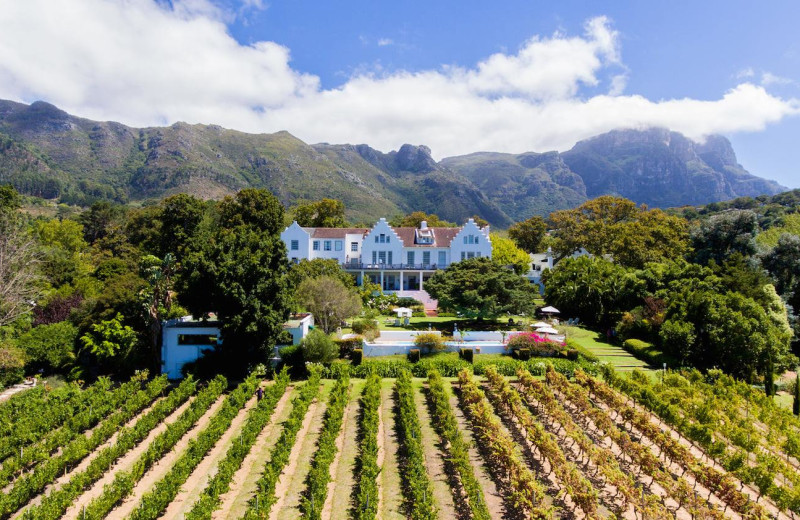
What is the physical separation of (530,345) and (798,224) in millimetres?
46875

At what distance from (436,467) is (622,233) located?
46.3m

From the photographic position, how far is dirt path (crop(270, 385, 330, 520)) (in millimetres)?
16125

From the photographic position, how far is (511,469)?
16.7m

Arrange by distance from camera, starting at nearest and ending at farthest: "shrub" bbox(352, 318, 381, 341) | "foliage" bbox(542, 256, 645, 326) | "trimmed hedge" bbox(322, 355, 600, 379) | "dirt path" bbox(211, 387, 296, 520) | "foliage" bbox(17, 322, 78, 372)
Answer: "dirt path" bbox(211, 387, 296, 520)
"foliage" bbox(17, 322, 78, 372)
"trimmed hedge" bbox(322, 355, 600, 379)
"shrub" bbox(352, 318, 381, 341)
"foliage" bbox(542, 256, 645, 326)

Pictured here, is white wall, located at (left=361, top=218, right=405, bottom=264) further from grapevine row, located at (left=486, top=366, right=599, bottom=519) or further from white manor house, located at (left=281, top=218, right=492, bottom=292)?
grapevine row, located at (left=486, top=366, right=599, bottom=519)

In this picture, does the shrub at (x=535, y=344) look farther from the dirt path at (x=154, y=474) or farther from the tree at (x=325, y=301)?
the dirt path at (x=154, y=474)

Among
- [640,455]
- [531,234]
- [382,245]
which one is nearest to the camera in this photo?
[640,455]

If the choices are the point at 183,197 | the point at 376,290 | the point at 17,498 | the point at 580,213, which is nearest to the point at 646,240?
the point at 580,213

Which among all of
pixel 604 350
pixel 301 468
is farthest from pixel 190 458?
pixel 604 350

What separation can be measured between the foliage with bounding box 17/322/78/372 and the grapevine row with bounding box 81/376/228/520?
1133 centimetres

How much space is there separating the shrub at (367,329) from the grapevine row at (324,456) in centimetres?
732

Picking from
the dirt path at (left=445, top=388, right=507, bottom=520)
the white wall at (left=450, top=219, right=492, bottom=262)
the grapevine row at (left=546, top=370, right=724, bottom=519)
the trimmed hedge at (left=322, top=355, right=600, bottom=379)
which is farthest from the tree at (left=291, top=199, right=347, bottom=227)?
the dirt path at (left=445, top=388, right=507, bottom=520)

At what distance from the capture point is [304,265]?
141 ft

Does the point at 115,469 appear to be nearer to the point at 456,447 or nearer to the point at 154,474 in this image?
the point at 154,474
